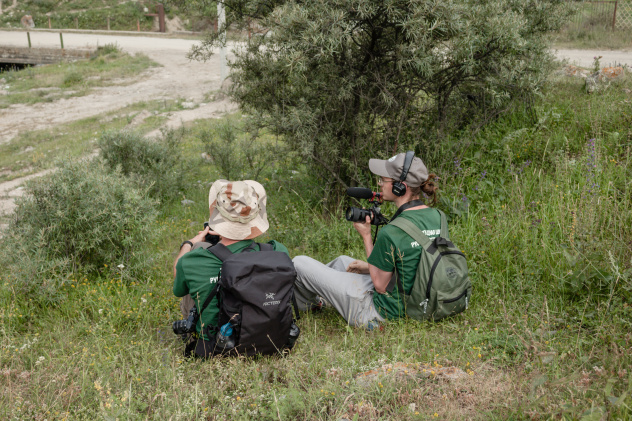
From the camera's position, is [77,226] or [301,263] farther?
[77,226]

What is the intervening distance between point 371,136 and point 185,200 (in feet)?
10.8

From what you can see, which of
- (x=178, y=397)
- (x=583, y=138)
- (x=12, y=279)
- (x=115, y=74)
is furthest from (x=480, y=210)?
(x=115, y=74)

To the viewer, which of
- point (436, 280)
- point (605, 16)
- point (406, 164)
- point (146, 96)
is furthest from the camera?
point (605, 16)

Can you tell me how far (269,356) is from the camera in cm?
353

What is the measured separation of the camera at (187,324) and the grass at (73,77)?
652 inches

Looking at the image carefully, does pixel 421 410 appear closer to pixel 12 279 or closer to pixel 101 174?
pixel 12 279

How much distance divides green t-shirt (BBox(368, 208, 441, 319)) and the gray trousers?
0.16 meters

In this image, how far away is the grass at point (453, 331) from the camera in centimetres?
283

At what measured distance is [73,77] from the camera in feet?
63.4

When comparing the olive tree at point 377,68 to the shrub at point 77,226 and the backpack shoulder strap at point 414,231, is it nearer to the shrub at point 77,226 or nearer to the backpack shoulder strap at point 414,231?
the shrub at point 77,226

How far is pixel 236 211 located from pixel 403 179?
1243mm

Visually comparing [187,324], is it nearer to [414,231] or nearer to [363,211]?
[363,211]

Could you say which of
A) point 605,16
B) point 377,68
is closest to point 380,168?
point 377,68

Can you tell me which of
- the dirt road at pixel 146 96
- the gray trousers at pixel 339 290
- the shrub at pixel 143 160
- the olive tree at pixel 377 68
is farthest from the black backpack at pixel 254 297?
the dirt road at pixel 146 96
